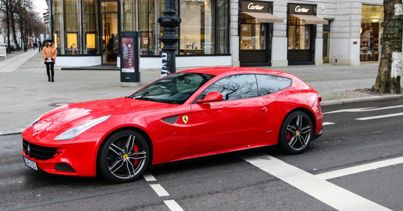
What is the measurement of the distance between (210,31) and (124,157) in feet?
71.1

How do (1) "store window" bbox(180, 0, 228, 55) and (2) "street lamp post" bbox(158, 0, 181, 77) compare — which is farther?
(1) "store window" bbox(180, 0, 228, 55)

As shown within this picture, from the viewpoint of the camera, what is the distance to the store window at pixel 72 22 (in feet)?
87.4

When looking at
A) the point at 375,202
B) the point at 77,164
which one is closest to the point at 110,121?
the point at 77,164

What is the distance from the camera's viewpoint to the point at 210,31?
27.1m

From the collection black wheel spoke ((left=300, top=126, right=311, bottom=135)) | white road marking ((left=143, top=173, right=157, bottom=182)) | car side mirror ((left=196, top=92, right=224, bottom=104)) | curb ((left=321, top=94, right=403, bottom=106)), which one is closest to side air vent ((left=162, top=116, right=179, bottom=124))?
car side mirror ((left=196, top=92, right=224, bottom=104))

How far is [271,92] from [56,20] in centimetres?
2171

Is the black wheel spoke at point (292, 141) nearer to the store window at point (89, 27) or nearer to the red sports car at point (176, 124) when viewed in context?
the red sports car at point (176, 124)

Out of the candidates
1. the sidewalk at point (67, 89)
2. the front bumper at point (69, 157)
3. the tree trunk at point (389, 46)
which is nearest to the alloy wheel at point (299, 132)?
the front bumper at point (69, 157)

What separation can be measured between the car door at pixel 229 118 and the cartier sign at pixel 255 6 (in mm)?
20786

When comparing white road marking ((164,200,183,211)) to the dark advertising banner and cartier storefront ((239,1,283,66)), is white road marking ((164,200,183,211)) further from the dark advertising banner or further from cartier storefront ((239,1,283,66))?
cartier storefront ((239,1,283,66))

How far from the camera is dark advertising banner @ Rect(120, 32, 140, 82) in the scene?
17405 millimetres

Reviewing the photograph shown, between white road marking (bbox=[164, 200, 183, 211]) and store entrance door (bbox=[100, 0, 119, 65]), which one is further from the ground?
store entrance door (bbox=[100, 0, 119, 65])

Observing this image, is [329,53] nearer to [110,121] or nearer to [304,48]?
[304,48]

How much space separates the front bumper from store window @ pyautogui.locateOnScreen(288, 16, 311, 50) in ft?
83.4
